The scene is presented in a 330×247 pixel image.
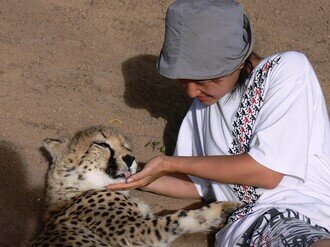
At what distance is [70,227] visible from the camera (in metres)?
3.51

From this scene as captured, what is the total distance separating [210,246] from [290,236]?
928 mm

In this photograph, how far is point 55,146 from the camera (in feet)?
12.9

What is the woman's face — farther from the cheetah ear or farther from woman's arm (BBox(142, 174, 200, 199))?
the cheetah ear

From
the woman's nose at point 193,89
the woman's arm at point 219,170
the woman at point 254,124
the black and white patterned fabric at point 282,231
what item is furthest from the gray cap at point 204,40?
the black and white patterned fabric at point 282,231

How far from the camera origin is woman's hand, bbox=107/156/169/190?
131 inches

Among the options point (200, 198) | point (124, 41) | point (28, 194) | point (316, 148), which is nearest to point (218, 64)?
point (316, 148)

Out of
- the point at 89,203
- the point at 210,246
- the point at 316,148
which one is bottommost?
the point at 210,246

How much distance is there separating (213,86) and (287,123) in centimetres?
36

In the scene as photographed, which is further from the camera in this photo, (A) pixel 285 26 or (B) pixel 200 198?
(A) pixel 285 26

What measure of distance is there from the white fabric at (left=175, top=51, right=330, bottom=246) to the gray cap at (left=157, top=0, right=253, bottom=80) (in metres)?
0.21

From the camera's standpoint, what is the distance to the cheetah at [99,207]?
353 cm

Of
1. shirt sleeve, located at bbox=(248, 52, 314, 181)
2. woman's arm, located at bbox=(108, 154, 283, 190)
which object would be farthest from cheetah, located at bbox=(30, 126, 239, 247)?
shirt sleeve, located at bbox=(248, 52, 314, 181)

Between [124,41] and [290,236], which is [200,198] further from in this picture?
[124,41]

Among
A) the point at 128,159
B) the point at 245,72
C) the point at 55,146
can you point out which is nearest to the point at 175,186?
the point at 128,159
